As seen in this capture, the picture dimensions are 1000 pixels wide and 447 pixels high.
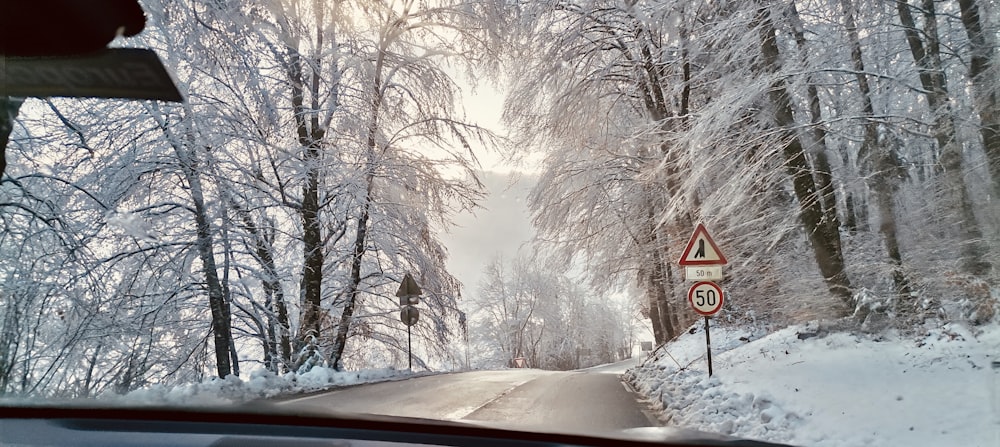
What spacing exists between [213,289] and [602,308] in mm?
7338

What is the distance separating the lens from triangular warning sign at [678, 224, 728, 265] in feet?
15.4

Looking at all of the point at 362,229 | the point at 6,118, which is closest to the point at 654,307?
the point at 362,229

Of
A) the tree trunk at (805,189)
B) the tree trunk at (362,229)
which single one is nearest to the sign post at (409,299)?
the tree trunk at (362,229)

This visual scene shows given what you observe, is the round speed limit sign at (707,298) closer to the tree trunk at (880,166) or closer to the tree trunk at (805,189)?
the tree trunk at (805,189)

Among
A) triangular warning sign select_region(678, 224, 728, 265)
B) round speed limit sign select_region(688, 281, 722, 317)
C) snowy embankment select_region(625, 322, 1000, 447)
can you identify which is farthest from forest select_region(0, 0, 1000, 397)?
triangular warning sign select_region(678, 224, 728, 265)

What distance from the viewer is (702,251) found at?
Result: 4.82 metres

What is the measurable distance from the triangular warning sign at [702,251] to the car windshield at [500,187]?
1.8 inches

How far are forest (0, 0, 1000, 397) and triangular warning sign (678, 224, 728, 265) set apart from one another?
61.1 inches

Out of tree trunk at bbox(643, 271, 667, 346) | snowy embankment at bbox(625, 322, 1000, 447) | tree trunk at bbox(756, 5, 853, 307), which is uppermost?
tree trunk at bbox(756, 5, 853, 307)

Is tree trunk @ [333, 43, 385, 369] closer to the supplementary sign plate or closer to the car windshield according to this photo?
the car windshield

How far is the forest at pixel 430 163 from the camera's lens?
5.07 m

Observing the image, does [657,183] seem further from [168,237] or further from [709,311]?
[168,237]

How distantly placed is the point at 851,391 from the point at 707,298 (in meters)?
1.65

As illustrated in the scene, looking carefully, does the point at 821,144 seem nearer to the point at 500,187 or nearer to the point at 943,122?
the point at 943,122
